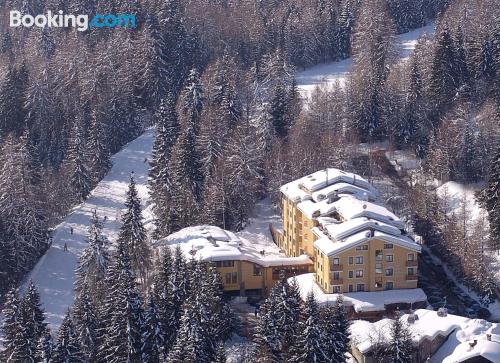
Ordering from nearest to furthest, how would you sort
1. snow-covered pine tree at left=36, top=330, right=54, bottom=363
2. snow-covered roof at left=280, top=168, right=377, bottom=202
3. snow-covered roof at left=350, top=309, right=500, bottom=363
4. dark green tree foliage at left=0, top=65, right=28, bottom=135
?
1. snow-covered roof at left=350, top=309, right=500, bottom=363
2. snow-covered pine tree at left=36, top=330, right=54, bottom=363
3. snow-covered roof at left=280, top=168, right=377, bottom=202
4. dark green tree foliage at left=0, top=65, right=28, bottom=135

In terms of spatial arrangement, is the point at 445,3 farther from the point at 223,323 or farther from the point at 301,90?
the point at 223,323

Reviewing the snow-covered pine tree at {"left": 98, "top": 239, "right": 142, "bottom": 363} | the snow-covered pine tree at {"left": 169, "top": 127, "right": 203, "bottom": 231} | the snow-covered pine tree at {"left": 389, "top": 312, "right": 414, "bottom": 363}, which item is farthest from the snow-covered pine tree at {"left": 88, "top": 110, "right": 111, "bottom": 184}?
the snow-covered pine tree at {"left": 389, "top": 312, "right": 414, "bottom": 363}

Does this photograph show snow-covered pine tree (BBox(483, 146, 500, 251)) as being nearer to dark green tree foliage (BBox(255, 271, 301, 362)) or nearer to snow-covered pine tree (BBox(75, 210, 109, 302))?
dark green tree foliage (BBox(255, 271, 301, 362))

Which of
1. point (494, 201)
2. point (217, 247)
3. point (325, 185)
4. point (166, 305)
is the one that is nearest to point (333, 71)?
point (325, 185)

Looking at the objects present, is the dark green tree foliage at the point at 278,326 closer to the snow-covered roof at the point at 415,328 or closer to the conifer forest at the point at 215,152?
the conifer forest at the point at 215,152

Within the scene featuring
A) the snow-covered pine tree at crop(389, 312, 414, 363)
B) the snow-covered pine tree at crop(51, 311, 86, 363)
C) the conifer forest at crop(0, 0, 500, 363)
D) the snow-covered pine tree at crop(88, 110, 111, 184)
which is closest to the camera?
the snow-covered pine tree at crop(389, 312, 414, 363)

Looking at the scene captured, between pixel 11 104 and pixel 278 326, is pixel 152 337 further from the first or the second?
pixel 11 104

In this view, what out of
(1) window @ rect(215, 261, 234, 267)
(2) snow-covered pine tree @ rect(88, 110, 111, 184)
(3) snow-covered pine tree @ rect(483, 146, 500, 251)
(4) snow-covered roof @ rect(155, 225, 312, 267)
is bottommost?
(1) window @ rect(215, 261, 234, 267)

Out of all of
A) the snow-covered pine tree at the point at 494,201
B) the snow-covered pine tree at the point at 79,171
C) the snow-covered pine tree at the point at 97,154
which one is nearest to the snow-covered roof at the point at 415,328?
the snow-covered pine tree at the point at 494,201
